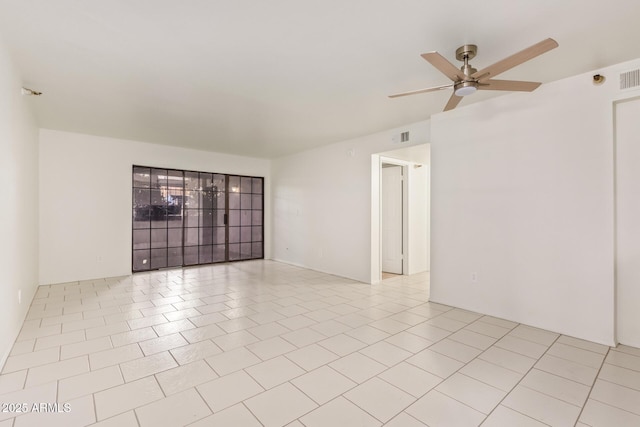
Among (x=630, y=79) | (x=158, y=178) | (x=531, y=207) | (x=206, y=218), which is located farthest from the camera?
(x=206, y=218)

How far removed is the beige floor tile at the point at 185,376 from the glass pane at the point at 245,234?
5092 millimetres

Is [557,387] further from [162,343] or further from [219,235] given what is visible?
[219,235]

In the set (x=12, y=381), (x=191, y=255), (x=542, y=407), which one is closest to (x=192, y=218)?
(x=191, y=255)

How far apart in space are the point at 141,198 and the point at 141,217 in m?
0.39

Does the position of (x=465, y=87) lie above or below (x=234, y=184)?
above

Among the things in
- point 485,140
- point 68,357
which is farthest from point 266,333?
point 485,140

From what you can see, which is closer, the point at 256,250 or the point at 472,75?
the point at 472,75

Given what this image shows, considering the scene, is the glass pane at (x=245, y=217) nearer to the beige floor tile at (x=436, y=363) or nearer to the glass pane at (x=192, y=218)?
the glass pane at (x=192, y=218)

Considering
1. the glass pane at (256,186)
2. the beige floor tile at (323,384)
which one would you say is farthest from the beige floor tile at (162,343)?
the glass pane at (256,186)

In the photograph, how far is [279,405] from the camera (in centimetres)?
190

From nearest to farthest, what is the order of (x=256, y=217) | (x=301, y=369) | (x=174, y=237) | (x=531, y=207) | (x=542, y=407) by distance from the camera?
(x=542, y=407) → (x=301, y=369) → (x=531, y=207) → (x=174, y=237) → (x=256, y=217)

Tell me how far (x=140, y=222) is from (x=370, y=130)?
4.85 metres

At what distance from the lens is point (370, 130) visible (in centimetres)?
484

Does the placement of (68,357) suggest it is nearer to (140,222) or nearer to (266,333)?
(266,333)
